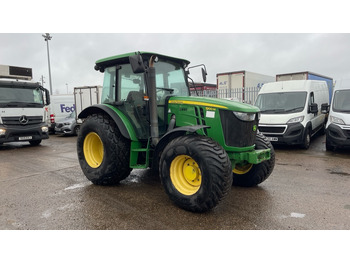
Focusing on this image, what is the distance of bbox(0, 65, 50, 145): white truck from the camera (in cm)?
935

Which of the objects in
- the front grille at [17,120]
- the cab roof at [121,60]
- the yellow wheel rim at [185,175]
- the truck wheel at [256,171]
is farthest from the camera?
the front grille at [17,120]

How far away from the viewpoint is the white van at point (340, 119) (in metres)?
7.42

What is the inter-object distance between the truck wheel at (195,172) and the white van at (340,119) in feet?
18.8

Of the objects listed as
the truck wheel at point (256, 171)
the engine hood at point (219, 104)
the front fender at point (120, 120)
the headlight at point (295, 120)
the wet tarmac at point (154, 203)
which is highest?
the engine hood at point (219, 104)

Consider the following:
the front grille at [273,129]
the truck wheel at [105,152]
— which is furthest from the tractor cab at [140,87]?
the front grille at [273,129]

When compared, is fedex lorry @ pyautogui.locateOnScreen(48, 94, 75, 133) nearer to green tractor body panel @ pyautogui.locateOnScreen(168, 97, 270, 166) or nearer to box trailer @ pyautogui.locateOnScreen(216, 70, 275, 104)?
box trailer @ pyautogui.locateOnScreen(216, 70, 275, 104)

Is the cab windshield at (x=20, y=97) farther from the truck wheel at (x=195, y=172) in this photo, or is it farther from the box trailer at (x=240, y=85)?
the box trailer at (x=240, y=85)

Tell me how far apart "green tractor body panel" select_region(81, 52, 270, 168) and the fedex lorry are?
12.0m

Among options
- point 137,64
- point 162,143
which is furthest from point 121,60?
point 162,143

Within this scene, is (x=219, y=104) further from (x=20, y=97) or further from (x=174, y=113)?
(x=20, y=97)

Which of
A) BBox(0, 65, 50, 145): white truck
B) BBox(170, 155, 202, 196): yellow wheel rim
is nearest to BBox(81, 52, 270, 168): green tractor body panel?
BBox(170, 155, 202, 196): yellow wheel rim

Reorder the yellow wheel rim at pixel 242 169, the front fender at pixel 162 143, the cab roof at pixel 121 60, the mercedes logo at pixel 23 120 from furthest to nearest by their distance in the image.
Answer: the mercedes logo at pixel 23 120 < the yellow wheel rim at pixel 242 169 < the cab roof at pixel 121 60 < the front fender at pixel 162 143

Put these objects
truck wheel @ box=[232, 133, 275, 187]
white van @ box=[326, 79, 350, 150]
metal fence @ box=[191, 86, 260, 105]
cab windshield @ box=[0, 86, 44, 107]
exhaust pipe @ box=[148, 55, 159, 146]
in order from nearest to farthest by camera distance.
A: exhaust pipe @ box=[148, 55, 159, 146] → truck wheel @ box=[232, 133, 275, 187] → white van @ box=[326, 79, 350, 150] → cab windshield @ box=[0, 86, 44, 107] → metal fence @ box=[191, 86, 260, 105]

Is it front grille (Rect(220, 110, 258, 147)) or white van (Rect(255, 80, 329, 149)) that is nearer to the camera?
front grille (Rect(220, 110, 258, 147))
